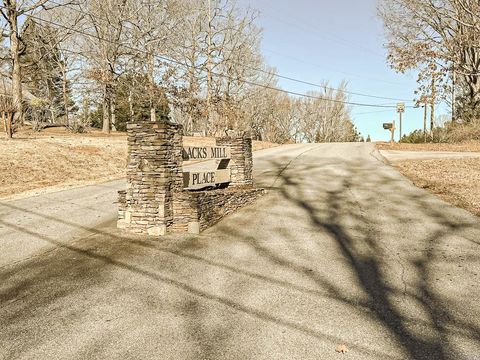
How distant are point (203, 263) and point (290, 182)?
840 cm

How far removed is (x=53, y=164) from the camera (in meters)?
17.7

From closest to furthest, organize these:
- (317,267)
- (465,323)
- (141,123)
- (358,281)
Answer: (465,323) < (358,281) < (317,267) < (141,123)

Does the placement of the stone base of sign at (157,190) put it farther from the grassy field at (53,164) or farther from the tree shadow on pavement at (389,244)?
the grassy field at (53,164)

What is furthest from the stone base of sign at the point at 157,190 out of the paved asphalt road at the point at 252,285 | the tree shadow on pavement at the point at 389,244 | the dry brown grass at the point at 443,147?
the dry brown grass at the point at 443,147

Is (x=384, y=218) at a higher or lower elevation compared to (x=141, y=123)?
lower

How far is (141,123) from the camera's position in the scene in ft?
28.2

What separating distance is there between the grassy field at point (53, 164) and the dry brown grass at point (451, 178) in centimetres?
1379

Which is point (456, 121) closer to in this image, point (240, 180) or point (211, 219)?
point (240, 180)

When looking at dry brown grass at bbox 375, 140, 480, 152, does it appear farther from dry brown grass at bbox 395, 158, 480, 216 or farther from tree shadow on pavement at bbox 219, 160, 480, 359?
tree shadow on pavement at bbox 219, 160, 480, 359

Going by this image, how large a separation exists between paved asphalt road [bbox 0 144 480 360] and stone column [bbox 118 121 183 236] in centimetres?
53

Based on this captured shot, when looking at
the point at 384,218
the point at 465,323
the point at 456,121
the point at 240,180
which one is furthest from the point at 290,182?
the point at 456,121

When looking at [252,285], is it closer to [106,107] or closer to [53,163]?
[53,163]

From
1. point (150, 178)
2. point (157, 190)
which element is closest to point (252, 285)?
point (157, 190)

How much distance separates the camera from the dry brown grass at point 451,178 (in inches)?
458
